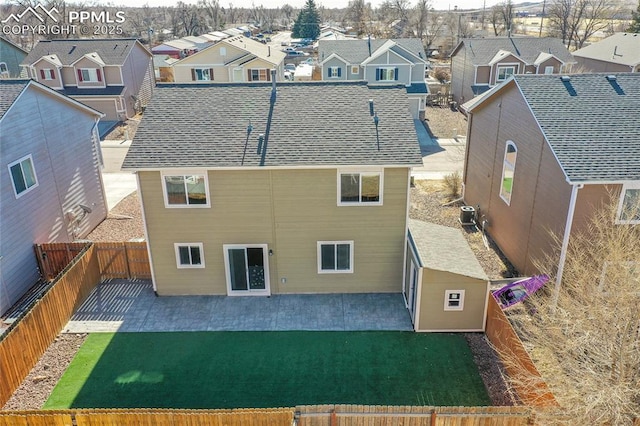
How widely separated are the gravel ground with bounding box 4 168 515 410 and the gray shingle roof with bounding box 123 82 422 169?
20.2 ft

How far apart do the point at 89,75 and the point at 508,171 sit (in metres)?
37.7

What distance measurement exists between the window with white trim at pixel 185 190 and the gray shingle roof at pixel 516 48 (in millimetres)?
35017

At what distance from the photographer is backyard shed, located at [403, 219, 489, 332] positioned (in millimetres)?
14414

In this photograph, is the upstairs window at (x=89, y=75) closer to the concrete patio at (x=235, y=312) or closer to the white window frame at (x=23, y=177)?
the white window frame at (x=23, y=177)

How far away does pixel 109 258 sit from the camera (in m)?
18.2

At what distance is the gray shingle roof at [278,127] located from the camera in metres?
15.6

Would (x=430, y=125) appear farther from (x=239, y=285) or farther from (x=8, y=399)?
(x=8, y=399)

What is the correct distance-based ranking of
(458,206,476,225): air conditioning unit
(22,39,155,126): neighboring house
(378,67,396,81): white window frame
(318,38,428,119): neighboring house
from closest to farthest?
(458,206,476,225): air conditioning unit
(22,39,155,126): neighboring house
(318,38,428,119): neighboring house
(378,67,396,81): white window frame

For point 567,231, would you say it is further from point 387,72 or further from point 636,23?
point 636,23

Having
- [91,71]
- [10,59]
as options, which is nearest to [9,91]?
[91,71]

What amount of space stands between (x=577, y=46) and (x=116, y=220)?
7696 centimetres

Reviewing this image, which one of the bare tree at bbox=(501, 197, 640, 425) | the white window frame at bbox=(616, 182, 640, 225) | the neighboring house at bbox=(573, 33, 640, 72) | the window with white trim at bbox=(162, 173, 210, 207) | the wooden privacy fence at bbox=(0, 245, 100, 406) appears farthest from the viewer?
the neighboring house at bbox=(573, 33, 640, 72)

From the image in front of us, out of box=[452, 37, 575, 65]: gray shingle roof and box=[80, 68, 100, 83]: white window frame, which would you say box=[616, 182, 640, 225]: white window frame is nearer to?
box=[452, 37, 575, 65]: gray shingle roof

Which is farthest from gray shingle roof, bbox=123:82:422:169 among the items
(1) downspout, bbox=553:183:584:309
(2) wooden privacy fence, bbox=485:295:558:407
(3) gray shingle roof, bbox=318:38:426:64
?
(3) gray shingle roof, bbox=318:38:426:64
